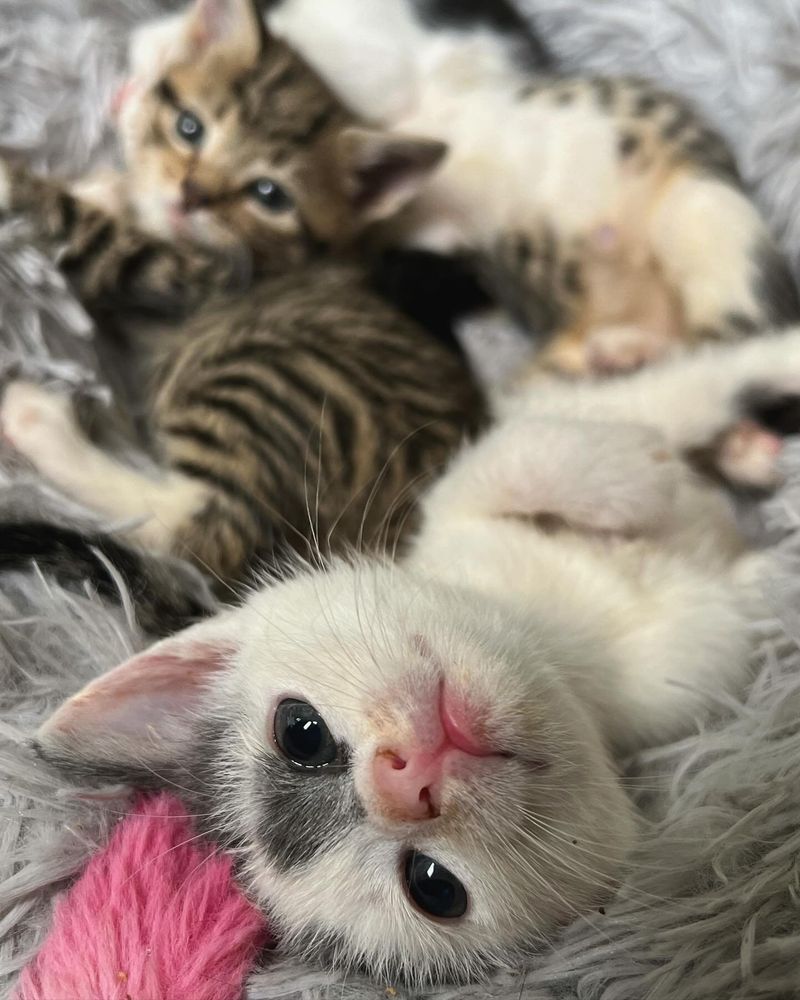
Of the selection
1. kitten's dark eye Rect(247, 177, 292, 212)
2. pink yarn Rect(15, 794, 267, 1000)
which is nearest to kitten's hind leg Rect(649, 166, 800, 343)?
kitten's dark eye Rect(247, 177, 292, 212)

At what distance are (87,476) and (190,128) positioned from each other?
2.32 ft

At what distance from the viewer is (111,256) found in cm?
139

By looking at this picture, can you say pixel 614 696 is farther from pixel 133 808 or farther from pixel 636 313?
pixel 636 313

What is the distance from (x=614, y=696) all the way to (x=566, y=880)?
0.23m

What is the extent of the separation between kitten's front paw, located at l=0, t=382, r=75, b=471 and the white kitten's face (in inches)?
15.7

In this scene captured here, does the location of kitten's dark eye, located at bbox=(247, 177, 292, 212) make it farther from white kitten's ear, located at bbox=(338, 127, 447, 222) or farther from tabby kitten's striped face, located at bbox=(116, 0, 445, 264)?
white kitten's ear, located at bbox=(338, 127, 447, 222)

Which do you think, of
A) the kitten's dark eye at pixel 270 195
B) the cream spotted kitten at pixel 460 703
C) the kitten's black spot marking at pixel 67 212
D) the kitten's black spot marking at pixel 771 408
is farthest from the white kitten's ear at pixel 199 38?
the kitten's black spot marking at pixel 771 408

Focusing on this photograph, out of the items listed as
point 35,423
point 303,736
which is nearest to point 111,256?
point 35,423

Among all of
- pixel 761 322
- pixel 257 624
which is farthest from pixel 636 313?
pixel 257 624

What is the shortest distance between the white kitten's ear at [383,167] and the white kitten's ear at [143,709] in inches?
35.8

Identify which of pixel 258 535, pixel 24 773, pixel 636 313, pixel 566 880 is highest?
pixel 24 773

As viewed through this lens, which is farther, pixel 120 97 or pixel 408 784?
pixel 120 97

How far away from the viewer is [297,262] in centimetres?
152

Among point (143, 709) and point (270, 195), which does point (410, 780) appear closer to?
point (143, 709)
